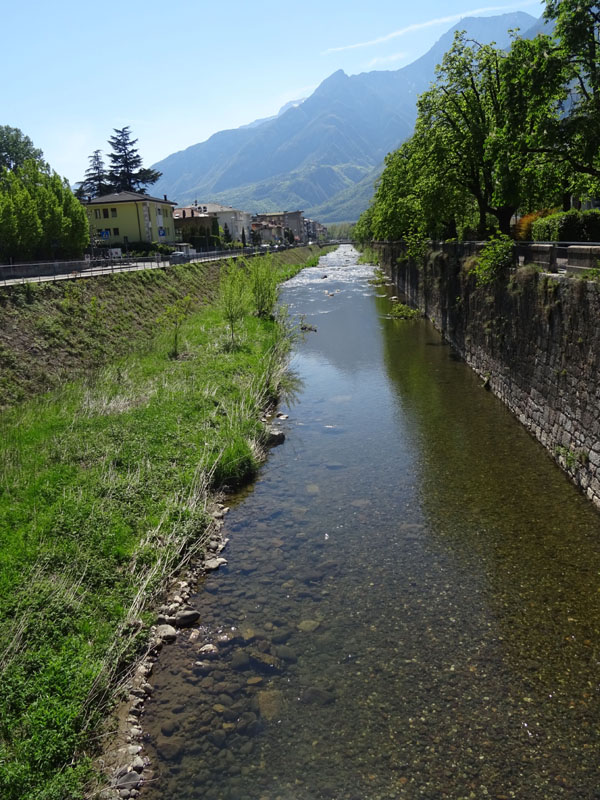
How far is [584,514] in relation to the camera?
11.6 metres

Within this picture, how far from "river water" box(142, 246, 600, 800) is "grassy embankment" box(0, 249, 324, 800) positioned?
953 mm

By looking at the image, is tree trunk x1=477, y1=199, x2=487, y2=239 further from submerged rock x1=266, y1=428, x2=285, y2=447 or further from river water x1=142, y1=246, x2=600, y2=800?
submerged rock x1=266, y1=428, x2=285, y2=447

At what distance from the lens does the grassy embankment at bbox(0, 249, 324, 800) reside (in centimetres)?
660

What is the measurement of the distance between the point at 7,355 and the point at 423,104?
23.3m

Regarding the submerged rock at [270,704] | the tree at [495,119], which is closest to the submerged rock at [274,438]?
the submerged rock at [270,704]

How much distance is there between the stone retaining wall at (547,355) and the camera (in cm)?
1215

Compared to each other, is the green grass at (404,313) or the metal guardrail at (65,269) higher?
the metal guardrail at (65,269)

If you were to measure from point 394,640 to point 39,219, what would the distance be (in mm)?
48469

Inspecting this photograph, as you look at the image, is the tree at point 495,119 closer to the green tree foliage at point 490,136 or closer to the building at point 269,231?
the green tree foliage at point 490,136

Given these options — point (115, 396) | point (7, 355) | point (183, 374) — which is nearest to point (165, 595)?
point (115, 396)

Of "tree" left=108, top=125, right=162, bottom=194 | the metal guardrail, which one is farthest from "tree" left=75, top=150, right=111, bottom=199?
the metal guardrail

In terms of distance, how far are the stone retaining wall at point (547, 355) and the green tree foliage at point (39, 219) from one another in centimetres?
3547

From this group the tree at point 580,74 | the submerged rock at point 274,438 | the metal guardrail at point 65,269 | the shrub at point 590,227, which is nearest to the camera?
the tree at point 580,74

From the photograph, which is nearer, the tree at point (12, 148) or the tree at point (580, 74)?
the tree at point (580, 74)
